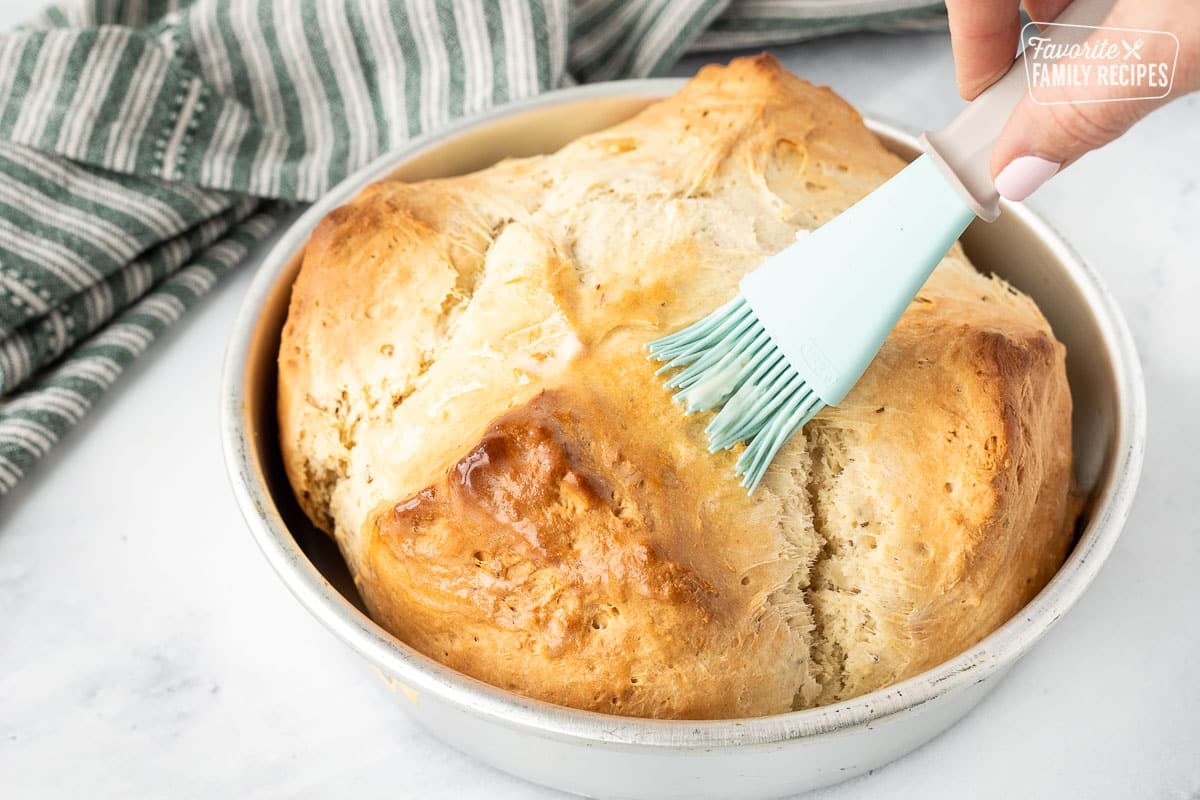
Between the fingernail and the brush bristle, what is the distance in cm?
29

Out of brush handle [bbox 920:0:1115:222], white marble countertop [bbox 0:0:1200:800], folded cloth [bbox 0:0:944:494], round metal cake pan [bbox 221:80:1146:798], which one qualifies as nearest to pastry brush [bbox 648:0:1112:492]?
brush handle [bbox 920:0:1115:222]

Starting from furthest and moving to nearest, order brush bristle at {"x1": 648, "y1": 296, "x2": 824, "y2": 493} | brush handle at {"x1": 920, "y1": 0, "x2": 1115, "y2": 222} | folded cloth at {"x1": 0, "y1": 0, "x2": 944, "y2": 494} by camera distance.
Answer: folded cloth at {"x1": 0, "y1": 0, "x2": 944, "y2": 494} < brush bristle at {"x1": 648, "y1": 296, "x2": 824, "y2": 493} < brush handle at {"x1": 920, "y1": 0, "x2": 1115, "y2": 222}

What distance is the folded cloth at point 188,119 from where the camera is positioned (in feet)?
6.27

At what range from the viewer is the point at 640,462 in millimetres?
1253

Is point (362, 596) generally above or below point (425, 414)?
below

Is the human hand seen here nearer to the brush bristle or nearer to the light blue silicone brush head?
the light blue silicone brush head

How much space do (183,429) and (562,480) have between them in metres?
0.96

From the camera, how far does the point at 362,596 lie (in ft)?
4.76

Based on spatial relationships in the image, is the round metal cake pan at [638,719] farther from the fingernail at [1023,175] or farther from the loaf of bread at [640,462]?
the fingernail at [1023,175]

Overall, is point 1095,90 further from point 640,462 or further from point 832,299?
point 640,462

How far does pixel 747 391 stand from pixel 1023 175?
14.6 inches

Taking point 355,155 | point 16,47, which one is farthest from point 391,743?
point 16,47

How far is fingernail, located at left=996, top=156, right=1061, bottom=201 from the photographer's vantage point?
1071mm

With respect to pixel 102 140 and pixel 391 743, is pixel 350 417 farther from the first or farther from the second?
pixel 102 140
